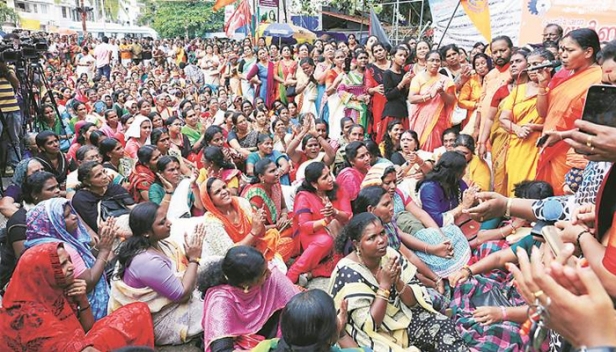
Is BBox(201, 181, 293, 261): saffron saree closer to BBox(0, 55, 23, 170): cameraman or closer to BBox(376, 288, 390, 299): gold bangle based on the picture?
BBox(376, 288, 390, 299): gold bangle

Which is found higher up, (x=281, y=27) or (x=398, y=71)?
(x=281, y=27)

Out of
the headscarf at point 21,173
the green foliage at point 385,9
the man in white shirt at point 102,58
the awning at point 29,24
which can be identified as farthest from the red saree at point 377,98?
the awning at point 29,24

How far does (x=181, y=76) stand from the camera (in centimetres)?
1238

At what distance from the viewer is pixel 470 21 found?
327 inches

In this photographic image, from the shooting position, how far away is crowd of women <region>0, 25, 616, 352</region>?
6.07 feet

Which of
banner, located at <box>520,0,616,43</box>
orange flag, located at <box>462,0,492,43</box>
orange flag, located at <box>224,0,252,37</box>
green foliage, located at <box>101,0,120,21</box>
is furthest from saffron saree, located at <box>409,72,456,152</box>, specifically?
green foliage, located at <box>101,0,120,21</box>

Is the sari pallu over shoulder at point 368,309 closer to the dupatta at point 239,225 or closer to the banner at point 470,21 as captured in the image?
the dupatta at point 239,225

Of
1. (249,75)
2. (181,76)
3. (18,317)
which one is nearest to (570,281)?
(18,317)

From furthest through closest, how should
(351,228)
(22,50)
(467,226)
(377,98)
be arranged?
1. (377,98)
2. (22,50)
3. (467,226)
4. (351,228)

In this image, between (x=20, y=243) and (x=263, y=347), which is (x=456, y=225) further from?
(x=20, y=243)

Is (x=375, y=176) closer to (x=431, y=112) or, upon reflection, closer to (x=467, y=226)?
(x=467, y=226)

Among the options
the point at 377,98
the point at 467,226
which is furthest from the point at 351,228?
the point at 377,98

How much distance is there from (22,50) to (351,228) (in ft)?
16.2

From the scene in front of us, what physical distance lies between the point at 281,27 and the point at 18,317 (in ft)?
39.8
